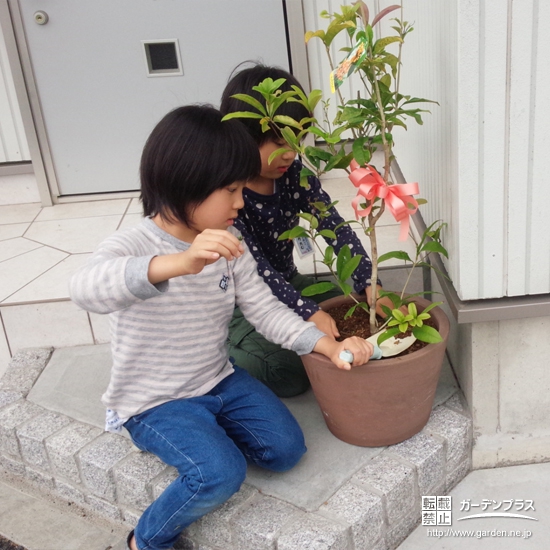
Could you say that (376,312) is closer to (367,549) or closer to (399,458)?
(399,458)

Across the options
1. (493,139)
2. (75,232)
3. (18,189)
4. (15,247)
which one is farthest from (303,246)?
(18,189)

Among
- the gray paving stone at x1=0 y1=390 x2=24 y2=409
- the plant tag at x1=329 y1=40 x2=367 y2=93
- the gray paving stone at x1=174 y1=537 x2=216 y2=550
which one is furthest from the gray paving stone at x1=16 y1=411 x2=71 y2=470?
the plant tag at x1=329 y1=40 x2=367 y2=93

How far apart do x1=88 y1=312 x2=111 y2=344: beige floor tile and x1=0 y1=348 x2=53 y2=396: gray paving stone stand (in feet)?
0.53

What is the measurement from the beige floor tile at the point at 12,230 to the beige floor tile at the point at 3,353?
626 mm

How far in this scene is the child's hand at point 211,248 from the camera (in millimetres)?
1253

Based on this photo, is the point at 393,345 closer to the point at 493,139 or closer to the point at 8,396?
the point at 493,139

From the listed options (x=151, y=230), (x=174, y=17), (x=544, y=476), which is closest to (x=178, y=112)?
(x=151, y=230)

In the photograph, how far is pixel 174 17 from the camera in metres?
2.89

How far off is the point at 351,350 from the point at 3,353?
1.34m

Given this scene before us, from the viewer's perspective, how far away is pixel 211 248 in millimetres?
1254

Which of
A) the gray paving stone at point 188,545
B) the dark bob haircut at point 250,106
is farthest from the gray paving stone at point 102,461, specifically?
the dark bob haircut at point 250,106

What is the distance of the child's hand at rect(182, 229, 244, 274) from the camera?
4.11ft

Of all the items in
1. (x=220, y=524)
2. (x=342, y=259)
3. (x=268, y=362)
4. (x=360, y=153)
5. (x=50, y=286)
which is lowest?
(x=220, y=524)

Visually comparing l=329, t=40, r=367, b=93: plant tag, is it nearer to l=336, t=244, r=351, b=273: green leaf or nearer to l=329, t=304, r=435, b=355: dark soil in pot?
l=336, t=244, r=351, b=273: green leaf
